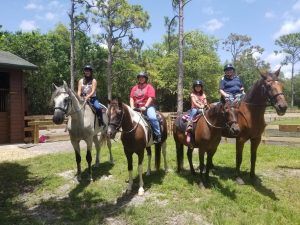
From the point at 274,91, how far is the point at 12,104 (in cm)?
1255

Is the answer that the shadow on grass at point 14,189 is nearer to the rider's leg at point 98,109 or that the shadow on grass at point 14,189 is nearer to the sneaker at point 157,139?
the rider's leg at point 98,109

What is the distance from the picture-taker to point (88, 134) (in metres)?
8.69

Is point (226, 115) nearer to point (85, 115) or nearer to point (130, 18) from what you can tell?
point (85, 115)

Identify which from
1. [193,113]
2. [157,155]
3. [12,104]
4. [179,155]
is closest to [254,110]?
[193,113]

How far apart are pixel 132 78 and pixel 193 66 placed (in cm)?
718

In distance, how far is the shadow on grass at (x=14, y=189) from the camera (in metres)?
6.39

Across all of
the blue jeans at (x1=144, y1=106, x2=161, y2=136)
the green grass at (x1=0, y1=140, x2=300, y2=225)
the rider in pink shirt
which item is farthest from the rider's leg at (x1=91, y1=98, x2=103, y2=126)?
the blue jeans at (x1=144, y1=106, x2=161, y2=136)

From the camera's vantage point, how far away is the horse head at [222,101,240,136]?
21.8 ft

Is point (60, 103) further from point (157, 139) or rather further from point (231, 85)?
point (231, 85)

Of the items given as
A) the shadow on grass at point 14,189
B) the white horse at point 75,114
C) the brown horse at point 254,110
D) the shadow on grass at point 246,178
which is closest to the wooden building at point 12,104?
the shadow on grass at point 14,189

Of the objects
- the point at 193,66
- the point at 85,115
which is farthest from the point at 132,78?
the point at 85,115

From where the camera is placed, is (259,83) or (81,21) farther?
(81,21)

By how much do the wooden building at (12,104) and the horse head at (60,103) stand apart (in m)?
8.85

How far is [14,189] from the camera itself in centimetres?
850
